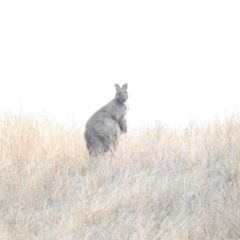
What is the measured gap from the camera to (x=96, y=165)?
399 inches

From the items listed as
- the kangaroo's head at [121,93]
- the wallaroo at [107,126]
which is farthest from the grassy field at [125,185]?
the kangaroo's head at [121,93]

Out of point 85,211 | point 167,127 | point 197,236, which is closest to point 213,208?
point 197,236

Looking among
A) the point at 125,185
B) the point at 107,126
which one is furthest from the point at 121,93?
the point at 125,185

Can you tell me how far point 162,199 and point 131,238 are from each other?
4.73 feet

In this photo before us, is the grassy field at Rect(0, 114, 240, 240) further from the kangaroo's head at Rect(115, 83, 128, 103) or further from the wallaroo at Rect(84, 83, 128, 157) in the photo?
the kangaroo's head at Rect(115, 83, 128, 103)

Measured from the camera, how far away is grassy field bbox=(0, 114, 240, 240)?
305 inches

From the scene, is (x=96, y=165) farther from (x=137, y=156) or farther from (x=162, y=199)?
(x=162, y=199)

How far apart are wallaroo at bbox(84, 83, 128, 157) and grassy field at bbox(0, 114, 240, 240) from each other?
25 cm

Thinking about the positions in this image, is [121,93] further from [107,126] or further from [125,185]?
[125,185]

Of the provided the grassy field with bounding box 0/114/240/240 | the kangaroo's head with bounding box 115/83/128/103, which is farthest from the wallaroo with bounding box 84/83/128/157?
Result: the grassy field with bounding box 0/114/240/240

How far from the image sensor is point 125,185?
909 centimetres

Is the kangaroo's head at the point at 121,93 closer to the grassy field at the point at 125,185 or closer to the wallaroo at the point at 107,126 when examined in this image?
the wallaroo at the point at 107,126

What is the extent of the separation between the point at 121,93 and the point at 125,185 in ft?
7.99

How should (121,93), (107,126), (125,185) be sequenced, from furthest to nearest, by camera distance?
(121,93) < (107,126) < (125,185)
